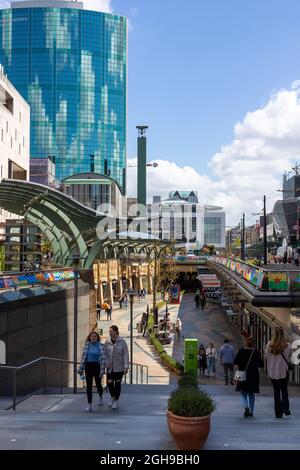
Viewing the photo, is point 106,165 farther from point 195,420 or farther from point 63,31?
point 195,420

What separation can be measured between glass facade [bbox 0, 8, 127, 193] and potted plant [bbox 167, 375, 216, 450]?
157821mm

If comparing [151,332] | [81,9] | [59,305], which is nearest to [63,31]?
[81,9]

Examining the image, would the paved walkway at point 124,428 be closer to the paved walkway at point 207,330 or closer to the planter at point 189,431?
the planter at point 189,431

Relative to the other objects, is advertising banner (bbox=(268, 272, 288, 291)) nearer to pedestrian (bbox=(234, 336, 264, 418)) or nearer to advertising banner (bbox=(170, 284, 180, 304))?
pedestrian (bbox=(234, 336, 264, 418))

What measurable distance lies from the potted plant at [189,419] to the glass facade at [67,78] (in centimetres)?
15782

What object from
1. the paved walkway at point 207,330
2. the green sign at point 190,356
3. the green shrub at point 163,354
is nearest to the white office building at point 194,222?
the paved walkway at point 207,330

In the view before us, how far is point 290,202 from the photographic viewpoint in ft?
300

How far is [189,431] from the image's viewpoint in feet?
19.8

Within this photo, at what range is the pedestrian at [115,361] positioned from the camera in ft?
29.5

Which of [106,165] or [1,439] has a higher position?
[106,165]

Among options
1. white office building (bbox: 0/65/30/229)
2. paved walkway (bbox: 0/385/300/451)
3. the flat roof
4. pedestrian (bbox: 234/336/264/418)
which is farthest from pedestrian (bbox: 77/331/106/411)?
the flat roof

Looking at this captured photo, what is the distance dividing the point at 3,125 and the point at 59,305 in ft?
137

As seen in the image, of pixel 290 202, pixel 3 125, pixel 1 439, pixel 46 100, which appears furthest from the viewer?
pixel 46 100

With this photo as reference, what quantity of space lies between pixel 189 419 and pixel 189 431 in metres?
0.13
